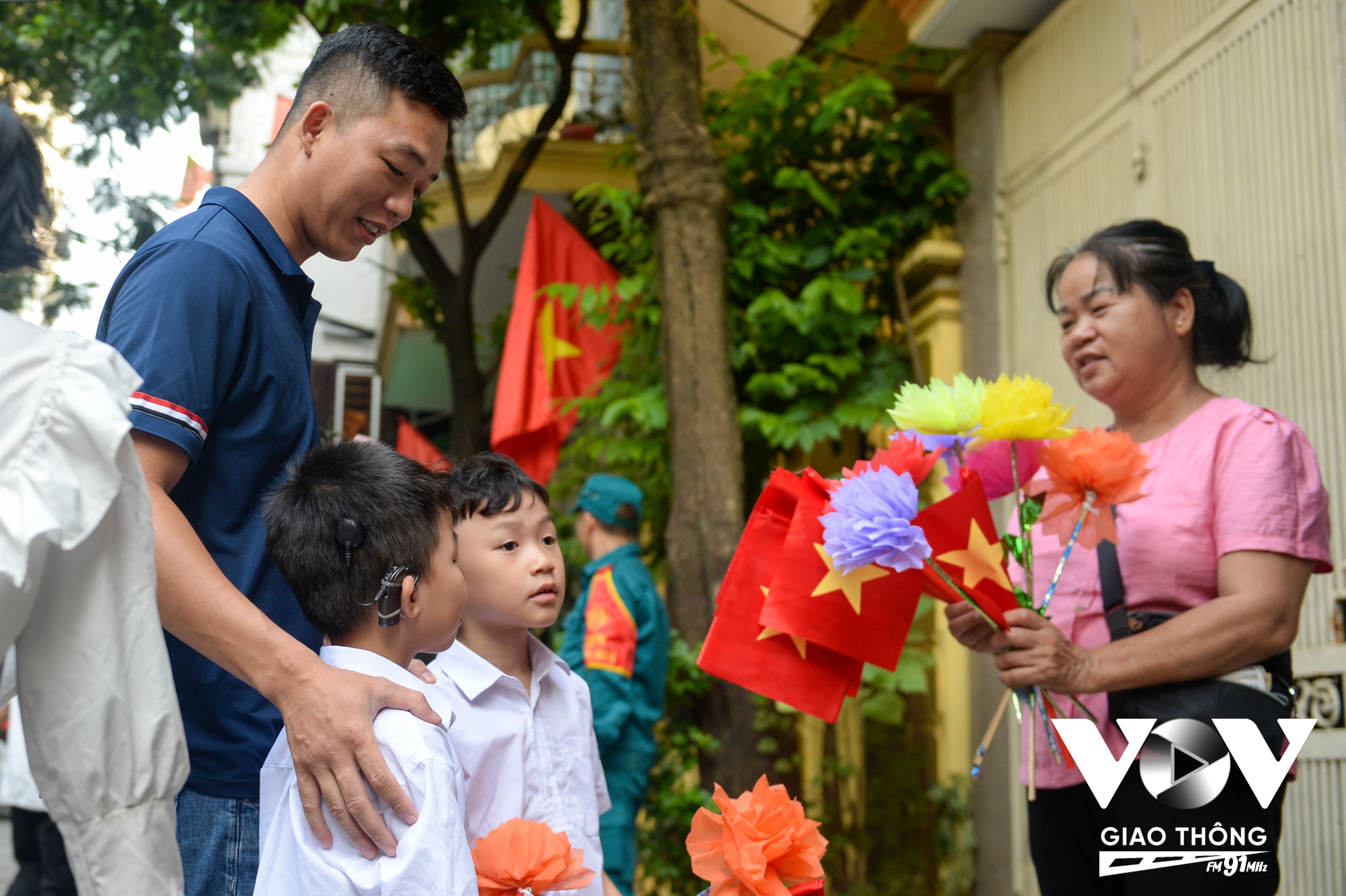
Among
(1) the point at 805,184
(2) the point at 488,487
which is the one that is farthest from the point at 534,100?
(2) the point at 488,487

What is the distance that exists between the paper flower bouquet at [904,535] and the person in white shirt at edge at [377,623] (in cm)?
60

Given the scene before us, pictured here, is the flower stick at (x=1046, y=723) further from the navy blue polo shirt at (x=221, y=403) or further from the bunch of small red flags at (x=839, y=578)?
the navy blue polo shirt at (x=221, y=403)

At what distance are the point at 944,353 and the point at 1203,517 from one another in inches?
118

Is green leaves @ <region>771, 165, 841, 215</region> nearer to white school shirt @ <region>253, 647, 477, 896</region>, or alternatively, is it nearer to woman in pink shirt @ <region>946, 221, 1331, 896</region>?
woman in pink shirt @ <region>946, 221, 1331, 896</region>

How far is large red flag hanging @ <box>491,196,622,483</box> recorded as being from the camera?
18.2ft

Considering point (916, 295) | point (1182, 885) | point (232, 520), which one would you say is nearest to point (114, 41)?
point (916, 295)

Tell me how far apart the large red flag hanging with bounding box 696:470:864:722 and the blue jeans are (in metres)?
0.83

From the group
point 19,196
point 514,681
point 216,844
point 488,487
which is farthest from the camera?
point 488,487

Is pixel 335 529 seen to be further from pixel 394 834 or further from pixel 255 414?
pixel 394 834

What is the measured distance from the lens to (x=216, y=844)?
144 centimetres

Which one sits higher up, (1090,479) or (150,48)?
(150,48)

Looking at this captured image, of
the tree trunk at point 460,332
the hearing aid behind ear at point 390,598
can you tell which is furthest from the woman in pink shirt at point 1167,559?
the tree trunk at point 460,332

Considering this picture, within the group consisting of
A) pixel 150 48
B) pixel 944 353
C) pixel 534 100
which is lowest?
pixel 944 353

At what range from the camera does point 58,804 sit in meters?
0.94
